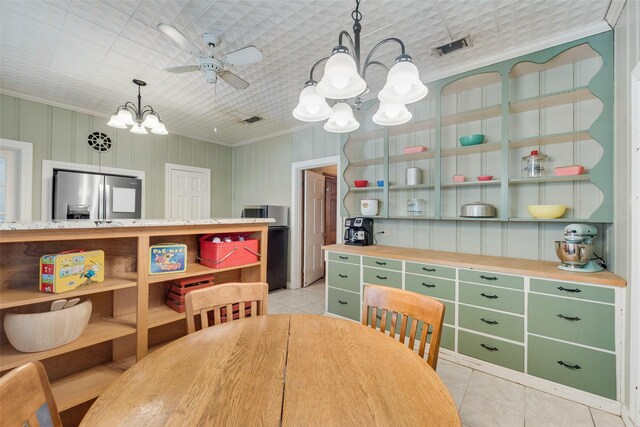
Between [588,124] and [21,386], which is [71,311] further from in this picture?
[588,124]

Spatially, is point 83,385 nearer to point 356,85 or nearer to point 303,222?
point 356,85

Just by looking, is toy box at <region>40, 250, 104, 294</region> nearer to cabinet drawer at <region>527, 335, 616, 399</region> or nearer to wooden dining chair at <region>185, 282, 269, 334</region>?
wooden dining chair at <region>185, 282, 269, 334</region>

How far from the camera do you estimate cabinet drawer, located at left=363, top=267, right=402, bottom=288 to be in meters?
2.63

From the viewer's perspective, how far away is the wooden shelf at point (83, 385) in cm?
134

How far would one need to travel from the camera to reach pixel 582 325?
1.80 m

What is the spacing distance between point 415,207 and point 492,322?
1.33m

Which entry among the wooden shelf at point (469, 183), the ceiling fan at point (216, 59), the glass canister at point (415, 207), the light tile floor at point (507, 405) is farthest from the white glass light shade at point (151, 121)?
the light tile floor at point (507, 405)

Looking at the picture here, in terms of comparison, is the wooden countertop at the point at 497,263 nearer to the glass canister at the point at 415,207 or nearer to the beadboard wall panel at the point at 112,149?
the glass canister at the point at 415,207

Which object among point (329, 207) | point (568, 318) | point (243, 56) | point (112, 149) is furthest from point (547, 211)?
point (112, 149)

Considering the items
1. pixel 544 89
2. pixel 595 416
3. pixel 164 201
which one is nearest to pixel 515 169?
pixel 544 89

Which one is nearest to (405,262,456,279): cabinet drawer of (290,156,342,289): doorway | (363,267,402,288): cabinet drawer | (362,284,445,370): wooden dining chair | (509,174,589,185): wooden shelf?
(363,267,402,288): cabinet drawer

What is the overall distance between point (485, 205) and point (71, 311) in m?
3.02

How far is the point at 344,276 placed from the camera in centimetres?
306

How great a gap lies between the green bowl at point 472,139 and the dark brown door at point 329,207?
284cm
